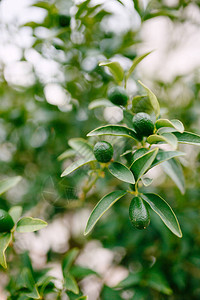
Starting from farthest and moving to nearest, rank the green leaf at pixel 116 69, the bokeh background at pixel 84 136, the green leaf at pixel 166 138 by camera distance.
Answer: the bokeh background at pixel 84 136
the green leaf at pixel 116 69
the green leaf at pixel 166 138

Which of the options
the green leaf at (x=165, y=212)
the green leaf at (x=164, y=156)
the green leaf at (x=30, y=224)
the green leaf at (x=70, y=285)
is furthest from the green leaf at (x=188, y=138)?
the green leaf at (x=70, y=285)

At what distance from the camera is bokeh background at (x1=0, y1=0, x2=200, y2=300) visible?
951 mm

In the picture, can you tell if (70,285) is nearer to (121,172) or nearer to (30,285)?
(30,285)

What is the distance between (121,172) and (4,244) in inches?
11.4

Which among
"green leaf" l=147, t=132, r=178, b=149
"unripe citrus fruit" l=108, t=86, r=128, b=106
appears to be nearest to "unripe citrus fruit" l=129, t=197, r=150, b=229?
"green leaf" l=147, t=132, r=178, b=149

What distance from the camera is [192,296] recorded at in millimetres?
1117

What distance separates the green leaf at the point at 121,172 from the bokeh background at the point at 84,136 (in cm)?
33

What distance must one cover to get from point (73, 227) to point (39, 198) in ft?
1.33

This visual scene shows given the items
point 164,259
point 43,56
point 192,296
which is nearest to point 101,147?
point 43,56

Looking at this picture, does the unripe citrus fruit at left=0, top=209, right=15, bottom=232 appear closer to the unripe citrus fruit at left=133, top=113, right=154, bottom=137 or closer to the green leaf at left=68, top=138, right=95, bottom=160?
the green leaf at left=68, top=138, right=95, bottom=160

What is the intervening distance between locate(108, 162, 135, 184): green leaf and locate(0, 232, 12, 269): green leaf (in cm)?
27

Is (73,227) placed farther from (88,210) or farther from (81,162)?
(81,162)

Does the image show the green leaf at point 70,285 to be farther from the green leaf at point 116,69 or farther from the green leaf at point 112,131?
the green leaf at point 116,69

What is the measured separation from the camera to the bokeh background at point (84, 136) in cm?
95
